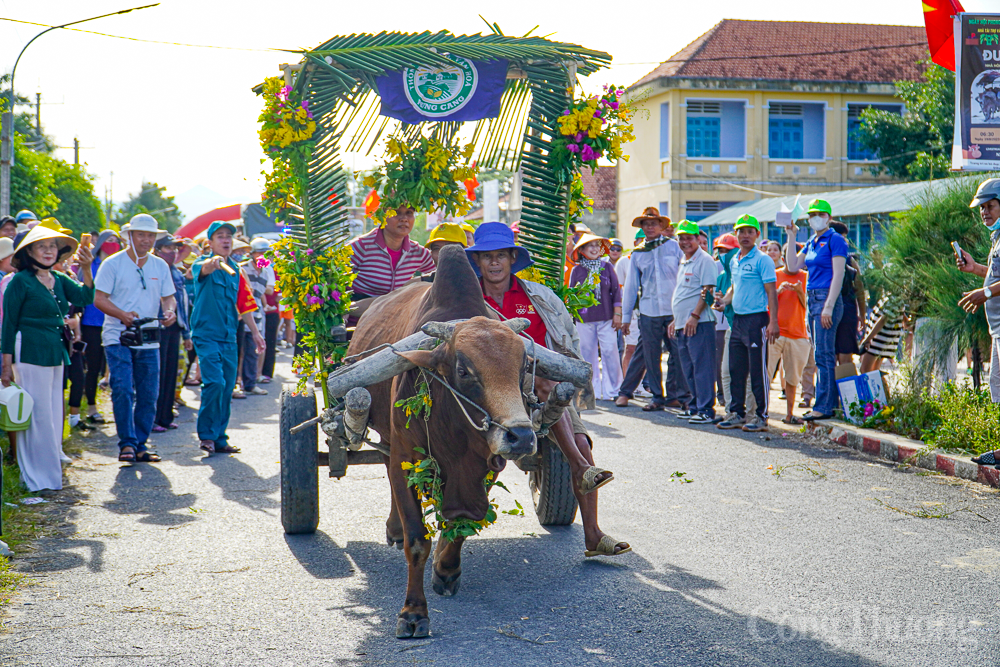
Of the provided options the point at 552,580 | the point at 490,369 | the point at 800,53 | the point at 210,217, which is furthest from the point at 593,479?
the point at 210,217

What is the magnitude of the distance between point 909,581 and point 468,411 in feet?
8.93

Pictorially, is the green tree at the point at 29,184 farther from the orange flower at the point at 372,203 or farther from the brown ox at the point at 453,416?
the brown ox at the point at 453,416

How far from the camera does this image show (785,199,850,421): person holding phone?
10273 mm

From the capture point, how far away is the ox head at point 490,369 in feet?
13.7

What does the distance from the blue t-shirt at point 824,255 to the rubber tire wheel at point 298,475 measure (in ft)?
20.5

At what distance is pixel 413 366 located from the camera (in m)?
4.74

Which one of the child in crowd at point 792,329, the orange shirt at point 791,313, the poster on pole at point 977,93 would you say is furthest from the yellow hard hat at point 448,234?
the orange shirt at point 791,313

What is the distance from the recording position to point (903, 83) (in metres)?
27.9

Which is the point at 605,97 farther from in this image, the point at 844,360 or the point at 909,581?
the point at 844,360

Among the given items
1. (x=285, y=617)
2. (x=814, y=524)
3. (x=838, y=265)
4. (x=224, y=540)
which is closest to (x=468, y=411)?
(x=285, y=617)

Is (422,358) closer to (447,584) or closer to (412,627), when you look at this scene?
(412,627)

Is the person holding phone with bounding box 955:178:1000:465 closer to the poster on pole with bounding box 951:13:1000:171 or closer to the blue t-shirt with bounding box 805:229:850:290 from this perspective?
the poster on pole with bounding box 951:13:1000:171

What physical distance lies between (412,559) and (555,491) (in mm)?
2037

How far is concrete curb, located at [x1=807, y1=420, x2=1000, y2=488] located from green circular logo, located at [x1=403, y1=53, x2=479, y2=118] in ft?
16.5
